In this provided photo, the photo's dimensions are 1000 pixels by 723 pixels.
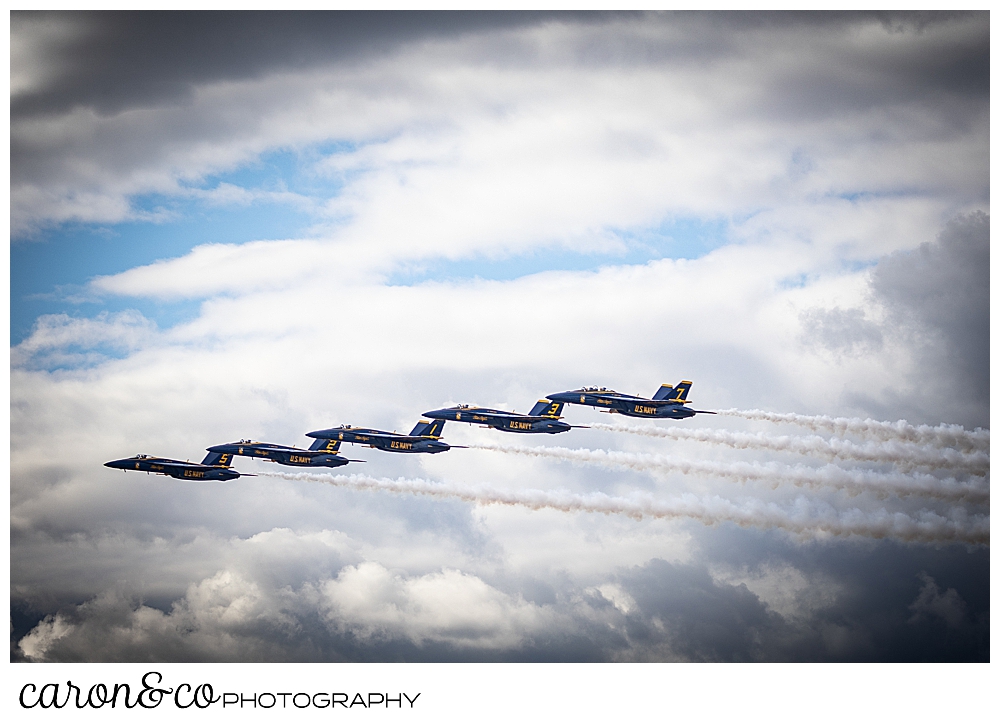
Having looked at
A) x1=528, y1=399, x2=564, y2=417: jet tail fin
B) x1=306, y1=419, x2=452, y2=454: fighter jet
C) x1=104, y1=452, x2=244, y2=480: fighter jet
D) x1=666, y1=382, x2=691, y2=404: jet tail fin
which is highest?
x1=666, y1=382, x2=691, y2=404: jet tail fin

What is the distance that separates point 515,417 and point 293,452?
2129cm

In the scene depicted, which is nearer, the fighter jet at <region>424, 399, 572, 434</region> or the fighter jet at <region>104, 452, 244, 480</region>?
the fighter jet at <region>424, 399, 572, 434</region>

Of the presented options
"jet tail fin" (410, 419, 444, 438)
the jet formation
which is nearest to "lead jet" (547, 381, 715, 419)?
the jet formation

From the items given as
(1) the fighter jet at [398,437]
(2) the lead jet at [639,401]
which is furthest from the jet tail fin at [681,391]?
(1) the fighter jet at [398,437]

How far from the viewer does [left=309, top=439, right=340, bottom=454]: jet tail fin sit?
94562 mm

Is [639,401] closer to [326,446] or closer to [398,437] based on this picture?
[398,437]

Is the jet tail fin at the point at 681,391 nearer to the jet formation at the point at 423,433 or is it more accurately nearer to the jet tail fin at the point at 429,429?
the jet formation at the point at 423,433

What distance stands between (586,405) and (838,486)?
77.1 ft

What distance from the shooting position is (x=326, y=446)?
94875 millimetres

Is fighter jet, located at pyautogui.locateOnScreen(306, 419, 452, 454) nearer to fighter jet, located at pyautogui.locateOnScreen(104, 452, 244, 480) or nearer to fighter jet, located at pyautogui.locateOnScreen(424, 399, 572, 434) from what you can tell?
fighter jet, located at pyautogui.locateOnScreen(424, 399, 572, 434)

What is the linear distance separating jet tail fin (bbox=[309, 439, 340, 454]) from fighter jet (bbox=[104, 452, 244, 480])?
7445 mm

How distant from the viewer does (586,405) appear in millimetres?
94062
